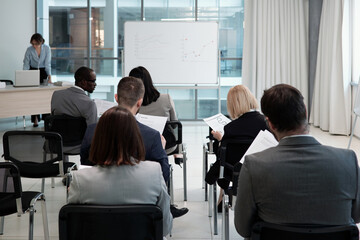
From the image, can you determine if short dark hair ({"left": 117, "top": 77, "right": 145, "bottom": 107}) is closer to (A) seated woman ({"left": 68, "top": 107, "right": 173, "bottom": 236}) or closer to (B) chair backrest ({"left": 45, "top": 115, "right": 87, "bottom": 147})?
(A) seated woman ({"left": 68, "top": 107, "right": 173, "bottom": 236})

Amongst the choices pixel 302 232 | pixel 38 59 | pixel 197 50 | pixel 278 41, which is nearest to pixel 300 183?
pixel 302 232

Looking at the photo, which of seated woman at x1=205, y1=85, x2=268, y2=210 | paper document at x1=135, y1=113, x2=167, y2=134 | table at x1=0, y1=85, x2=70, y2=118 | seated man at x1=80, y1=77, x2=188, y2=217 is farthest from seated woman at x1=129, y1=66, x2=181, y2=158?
table at x1=0, y1=85, x2=70, y2=118

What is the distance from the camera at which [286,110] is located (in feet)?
6.61

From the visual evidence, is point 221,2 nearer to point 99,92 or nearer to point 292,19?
point 292,19

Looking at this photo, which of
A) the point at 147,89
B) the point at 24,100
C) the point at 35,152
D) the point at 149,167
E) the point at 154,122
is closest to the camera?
the point at 149,167

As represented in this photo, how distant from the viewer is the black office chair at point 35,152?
356 cm

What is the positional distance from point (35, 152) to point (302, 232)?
8.02 feet

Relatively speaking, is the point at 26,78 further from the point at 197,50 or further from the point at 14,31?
the point at 197,50

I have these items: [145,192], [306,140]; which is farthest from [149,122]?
[306,140]

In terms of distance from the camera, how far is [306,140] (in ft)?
6.41

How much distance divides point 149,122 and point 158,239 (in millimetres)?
1683

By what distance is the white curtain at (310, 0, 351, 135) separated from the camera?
8.31 meters

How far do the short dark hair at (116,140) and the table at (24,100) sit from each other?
19.1ft

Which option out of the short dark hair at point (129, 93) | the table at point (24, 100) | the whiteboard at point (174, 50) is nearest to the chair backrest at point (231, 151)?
the short dark hair at point (129, 93)
